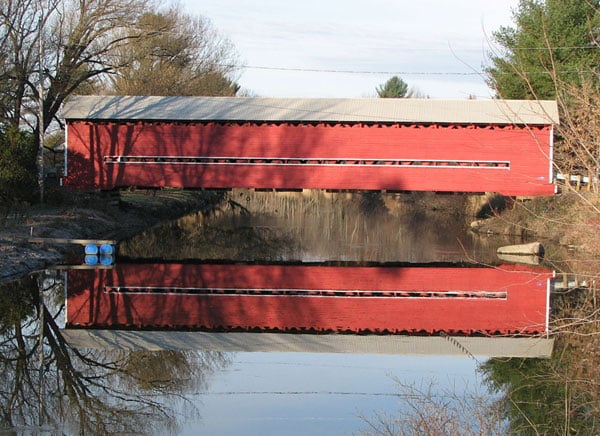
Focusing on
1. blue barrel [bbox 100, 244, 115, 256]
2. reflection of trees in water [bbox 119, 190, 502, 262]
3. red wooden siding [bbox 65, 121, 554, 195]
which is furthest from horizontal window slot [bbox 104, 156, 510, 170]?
blue barrel [bbox 100, 244, 115, 256]

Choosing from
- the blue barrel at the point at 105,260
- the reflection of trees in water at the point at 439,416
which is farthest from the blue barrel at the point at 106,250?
the reflection of trees in water at the point at 439,416

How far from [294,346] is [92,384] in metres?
2.97

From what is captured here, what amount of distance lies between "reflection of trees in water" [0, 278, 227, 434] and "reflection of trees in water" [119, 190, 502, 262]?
20.2 feet

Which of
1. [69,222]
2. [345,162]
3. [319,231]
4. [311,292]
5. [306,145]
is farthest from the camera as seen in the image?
[319,231]

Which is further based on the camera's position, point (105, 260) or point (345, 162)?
point (345, 162)

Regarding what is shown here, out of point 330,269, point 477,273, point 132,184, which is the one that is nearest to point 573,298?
point 477,273

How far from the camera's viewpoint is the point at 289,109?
82.3ft

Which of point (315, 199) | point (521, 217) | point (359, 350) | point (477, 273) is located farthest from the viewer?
point (315, 199)

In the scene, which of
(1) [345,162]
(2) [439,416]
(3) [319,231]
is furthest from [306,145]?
(2) [439,416]

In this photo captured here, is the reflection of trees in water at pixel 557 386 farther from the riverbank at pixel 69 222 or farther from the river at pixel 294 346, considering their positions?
the riverbank at pixel 69 222

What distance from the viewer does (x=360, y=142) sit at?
2452 centimetres

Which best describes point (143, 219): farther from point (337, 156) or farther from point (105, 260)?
point (105, 260)

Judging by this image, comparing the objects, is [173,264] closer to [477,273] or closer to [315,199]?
[477,273]

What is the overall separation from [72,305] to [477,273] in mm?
9153
